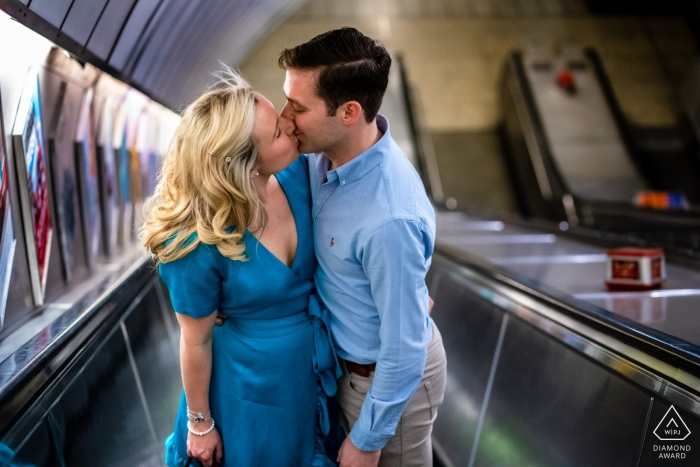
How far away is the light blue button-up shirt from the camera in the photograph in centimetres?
181

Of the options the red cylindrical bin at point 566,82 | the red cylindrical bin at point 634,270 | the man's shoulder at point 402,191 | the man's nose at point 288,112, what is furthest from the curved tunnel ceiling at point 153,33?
the red cylindrical bin at point 566,82

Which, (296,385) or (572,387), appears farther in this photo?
(572,387)

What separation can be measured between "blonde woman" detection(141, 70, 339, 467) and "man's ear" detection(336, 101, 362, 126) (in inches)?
6.6

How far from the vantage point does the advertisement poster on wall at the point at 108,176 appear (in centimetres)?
460

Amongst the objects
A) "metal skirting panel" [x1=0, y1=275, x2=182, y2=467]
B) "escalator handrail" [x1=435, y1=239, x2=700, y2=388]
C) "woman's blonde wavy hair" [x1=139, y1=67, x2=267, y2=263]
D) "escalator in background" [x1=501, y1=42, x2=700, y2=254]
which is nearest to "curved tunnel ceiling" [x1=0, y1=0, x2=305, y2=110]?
"woman's blonde wavy hair" [x1=139, y1=67, x2=267, y2=263]

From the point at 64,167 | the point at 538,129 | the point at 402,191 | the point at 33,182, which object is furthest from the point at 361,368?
the point at 538,129

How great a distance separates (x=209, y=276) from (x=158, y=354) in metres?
1.98

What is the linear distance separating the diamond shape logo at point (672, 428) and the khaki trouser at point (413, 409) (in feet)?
2.24

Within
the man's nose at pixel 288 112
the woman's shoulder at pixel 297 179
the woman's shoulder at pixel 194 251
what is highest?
the man's nose at pixel 288 112

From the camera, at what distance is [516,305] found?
3.16 metres

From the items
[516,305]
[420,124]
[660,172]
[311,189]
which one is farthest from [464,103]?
[311,189]

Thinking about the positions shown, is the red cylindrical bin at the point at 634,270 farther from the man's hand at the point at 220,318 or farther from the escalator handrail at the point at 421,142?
the escalator handrail at the point at 421,142

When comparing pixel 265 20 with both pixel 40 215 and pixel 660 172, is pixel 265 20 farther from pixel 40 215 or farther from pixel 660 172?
pixel 40 215

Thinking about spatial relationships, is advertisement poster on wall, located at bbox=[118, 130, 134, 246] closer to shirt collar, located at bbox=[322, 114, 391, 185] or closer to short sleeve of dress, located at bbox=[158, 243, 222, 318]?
short sleeve of dress, located at bbox=[158, 243, 222, 318]
